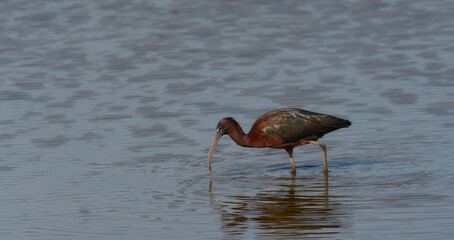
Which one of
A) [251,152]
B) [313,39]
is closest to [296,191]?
[251,152]

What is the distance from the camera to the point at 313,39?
25.7 meters

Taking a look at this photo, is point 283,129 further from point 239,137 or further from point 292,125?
point 239,137

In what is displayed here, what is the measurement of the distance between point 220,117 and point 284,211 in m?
5.64

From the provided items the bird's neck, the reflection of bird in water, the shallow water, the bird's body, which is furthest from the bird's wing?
the reflection of bird in water

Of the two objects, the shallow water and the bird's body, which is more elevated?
the bird's body

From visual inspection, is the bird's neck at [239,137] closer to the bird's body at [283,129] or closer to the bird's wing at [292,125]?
the bird's body at [283,129]

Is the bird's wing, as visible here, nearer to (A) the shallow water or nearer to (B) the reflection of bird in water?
(A) the shallow water

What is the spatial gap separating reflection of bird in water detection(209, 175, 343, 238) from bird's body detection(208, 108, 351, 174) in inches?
41.3

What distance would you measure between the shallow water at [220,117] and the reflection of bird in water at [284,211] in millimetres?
34

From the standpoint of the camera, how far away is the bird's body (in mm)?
14422

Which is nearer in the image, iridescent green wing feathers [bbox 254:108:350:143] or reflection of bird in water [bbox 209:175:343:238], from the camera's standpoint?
reflection of bird in water [bbox 209:175:343:238]

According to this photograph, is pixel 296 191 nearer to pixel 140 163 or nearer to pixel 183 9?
pixel 140 163

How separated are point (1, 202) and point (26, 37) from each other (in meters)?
15.7

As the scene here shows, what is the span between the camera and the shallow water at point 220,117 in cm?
1158
